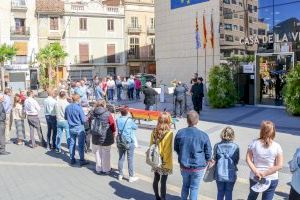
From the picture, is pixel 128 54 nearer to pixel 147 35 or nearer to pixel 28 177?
pixel 147 35

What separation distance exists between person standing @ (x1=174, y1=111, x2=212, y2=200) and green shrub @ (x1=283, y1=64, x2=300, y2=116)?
10873mm

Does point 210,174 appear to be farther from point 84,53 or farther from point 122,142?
point 84,53

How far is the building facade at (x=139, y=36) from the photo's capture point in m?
52.4

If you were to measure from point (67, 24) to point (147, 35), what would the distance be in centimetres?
1055

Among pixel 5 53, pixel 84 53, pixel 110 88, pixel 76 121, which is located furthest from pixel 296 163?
pixel 84 53

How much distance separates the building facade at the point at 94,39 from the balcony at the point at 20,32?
4422 mm

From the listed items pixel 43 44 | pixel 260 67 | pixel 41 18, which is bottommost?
pixel 260 67

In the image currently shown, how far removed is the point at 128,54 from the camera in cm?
5253

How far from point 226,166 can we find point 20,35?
45.1 metres

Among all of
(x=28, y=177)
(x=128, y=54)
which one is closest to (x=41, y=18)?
(x=128, y=54)

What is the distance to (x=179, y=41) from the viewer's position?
27047 mm

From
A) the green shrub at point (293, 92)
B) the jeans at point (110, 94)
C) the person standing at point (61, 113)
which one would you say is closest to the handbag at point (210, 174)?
the person standing at point (61, 113)

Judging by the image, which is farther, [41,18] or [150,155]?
[41,18]

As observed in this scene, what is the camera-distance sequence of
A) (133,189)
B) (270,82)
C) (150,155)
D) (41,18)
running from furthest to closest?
(41,18) < (270,82) < (133,189) < (150,155)
